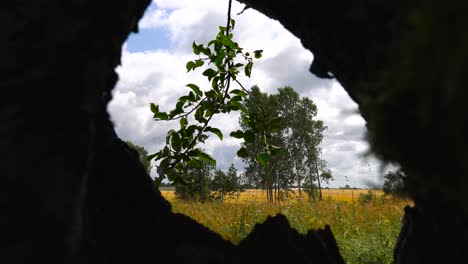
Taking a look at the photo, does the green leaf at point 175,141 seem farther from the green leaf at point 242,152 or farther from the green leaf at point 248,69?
the green leaf at point 248,69

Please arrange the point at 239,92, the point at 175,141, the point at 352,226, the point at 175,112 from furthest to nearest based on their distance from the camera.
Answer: the point at 352,226 → the point at 239,92 → the point at 175,112 → the point at 175,141

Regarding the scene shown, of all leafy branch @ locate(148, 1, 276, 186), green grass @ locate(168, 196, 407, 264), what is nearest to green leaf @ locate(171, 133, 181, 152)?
leafy branch @ locate(148, 1, 276, 186)

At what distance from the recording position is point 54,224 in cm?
106

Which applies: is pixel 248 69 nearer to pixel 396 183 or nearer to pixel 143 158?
pixel 396 183

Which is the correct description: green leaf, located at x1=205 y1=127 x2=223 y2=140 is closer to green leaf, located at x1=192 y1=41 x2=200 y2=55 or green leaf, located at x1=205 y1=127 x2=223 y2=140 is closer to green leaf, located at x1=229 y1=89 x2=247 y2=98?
green leaf, located at x1=229 y1=89 x2=247 y2=98

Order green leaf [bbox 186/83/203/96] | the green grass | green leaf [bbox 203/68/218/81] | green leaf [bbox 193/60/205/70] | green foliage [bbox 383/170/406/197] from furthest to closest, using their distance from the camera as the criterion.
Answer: the green grass → green leaf [bbox 193/60/205/70] → green leaf [bbox 203/68/218/81] → green leaf [bbox 186/83/203/96] → green foliage [bbox 383/170/406/197]

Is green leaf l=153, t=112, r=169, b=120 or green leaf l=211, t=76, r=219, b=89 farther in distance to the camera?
green leaf l=211, t=76, r=219, b=89

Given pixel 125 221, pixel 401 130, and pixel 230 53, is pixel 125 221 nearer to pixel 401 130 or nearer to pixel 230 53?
pixel 401 130

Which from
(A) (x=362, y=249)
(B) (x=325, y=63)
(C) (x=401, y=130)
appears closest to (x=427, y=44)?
(C) (x=401, y=130)

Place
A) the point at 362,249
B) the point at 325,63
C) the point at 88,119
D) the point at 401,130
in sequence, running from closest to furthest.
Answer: the point at 401,130, the point at 88,119, the point at 325,63, the point at 362,249

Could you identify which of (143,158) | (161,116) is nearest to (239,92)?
(161,116)

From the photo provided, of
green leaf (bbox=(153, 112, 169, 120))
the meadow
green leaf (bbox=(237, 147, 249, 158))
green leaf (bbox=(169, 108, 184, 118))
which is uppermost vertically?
green leaf (bbox=(169, 108, 184, 118))

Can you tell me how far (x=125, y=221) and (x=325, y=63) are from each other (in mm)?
1109

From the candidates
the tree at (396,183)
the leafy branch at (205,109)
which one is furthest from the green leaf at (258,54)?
the tree at (396,183)
